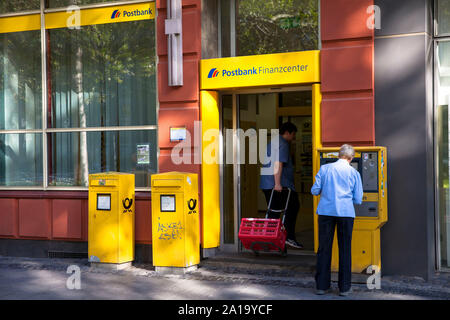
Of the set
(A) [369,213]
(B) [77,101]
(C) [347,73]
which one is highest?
(C) [347,73]

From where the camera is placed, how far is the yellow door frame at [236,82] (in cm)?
811

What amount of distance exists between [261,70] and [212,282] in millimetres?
3061

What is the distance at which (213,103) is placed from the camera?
8953 millimetres

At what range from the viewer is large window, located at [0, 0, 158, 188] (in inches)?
372

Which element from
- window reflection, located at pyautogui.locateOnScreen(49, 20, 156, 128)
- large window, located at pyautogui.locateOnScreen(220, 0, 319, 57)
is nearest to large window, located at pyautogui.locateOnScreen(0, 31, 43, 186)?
window reflection, located at pyautogui.locateOnScreen(49, 20, 156, 128)

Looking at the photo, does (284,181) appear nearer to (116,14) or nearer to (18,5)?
(116,14)

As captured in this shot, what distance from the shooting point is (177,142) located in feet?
29.4

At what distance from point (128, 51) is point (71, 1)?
53.4 inches

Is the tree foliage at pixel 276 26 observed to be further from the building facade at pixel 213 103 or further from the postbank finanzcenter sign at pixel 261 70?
the postbank finanzcenter sign at pixel 261 70

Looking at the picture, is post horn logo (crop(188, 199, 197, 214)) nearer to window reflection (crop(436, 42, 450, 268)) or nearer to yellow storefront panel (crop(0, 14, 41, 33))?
window reflection (crop(436, 42, 450, 268))

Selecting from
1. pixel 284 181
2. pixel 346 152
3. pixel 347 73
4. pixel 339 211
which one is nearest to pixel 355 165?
pixel 346 152

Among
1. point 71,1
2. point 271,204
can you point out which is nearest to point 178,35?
point 71,1
